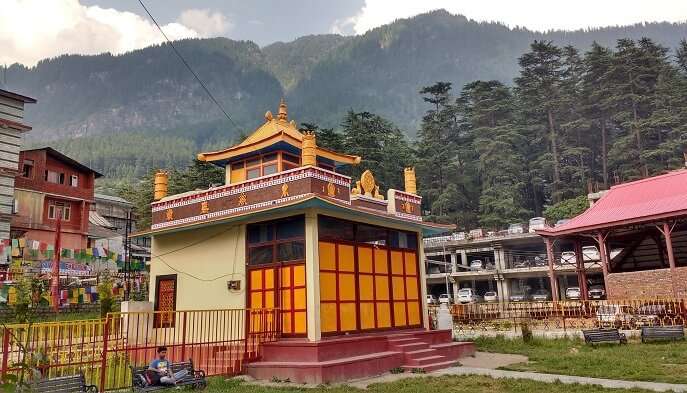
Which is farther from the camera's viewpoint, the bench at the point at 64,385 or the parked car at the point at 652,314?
the parked car at the point at 652,314

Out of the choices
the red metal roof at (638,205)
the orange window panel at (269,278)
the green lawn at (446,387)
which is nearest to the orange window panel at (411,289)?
the orange window panel at (269,278)

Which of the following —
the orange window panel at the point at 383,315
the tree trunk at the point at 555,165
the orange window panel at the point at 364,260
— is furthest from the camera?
the tree trunk at the point at 555,165

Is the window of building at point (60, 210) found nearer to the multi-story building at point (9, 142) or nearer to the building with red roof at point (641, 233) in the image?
the multi-story building at point (9, 142)

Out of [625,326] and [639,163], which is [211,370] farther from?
[639,163]

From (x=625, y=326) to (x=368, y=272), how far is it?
30.9 feet

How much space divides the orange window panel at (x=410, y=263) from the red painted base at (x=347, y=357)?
8.12ft

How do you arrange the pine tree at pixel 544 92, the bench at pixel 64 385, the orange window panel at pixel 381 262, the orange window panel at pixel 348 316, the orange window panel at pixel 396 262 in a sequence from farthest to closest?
the pine tree at pixel 544 92
the orange window panel at pixel 396 262
the orange window panel at pixel 381 262
the orange window panel at pixel 348 316
the bench at pixel 64 385

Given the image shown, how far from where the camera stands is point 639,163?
55625 millimetres

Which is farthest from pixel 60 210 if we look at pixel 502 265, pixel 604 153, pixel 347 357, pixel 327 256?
pixel 604 153

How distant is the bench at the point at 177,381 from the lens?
32.9 ft

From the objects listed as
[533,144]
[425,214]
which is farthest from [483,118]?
[425,214]

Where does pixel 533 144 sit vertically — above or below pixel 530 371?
above

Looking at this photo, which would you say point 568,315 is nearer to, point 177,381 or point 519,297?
point 177,381

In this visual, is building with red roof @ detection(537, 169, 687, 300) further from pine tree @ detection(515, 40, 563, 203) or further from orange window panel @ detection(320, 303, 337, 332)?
pine tree @ detection(515, 40, 563, 203)
